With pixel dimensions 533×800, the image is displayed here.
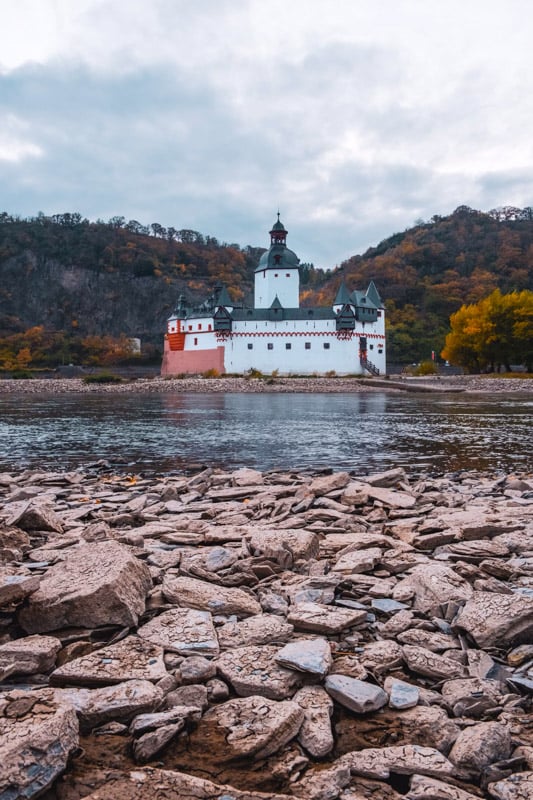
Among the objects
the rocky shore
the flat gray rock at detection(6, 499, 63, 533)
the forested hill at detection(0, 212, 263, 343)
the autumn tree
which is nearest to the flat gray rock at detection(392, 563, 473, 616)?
the rocky shore

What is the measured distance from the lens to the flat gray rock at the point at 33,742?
2094 mm

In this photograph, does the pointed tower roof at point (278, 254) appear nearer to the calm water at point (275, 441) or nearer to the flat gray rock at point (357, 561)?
the calm water at point (275, 441)

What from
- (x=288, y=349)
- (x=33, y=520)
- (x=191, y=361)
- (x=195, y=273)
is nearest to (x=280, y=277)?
(x=288, y=349)

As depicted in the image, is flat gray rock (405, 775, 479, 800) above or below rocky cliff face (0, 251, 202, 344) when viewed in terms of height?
below

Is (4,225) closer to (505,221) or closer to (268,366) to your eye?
(268,366)

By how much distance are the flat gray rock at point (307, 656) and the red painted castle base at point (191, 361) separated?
2787 inches

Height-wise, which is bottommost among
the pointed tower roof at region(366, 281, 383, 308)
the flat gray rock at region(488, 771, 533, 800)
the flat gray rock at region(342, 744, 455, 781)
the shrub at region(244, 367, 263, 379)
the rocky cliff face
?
the flat gray rock at region(342, 744, 455, 781)

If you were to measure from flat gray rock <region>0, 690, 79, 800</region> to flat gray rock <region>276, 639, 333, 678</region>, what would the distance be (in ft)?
3.52

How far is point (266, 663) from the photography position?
301cm

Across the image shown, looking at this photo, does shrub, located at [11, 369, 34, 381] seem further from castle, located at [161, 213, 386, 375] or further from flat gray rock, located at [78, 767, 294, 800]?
flat gray rock, located at [78, 767, 294, 800]

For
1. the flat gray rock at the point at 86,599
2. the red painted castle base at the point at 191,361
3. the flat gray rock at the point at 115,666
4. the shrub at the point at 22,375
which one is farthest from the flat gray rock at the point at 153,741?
the shrub at the point at 22,375

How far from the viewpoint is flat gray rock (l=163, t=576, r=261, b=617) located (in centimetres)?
370

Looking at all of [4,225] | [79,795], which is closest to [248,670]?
[79,795]

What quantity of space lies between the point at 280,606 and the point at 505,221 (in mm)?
131112
